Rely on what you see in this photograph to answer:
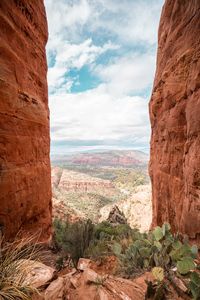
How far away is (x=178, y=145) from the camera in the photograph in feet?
23.8

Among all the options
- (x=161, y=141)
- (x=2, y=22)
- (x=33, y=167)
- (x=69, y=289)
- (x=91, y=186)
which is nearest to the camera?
(x=69, y=289)

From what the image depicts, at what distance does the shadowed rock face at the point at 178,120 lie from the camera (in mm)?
5816

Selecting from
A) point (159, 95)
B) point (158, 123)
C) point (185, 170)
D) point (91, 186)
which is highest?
point (159, 95)

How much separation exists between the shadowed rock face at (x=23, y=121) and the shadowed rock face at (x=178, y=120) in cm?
421

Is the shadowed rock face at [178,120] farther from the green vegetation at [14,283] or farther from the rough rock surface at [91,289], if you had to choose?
the green vegetation at [14,283]

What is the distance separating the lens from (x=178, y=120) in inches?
285

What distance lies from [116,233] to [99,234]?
0.89 meters

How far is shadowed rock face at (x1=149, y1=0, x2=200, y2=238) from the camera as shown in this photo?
582 cm

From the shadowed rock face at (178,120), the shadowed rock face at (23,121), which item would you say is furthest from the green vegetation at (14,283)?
the shadowed rock face at (178,120)

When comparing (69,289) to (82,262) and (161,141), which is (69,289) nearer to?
(82,262)

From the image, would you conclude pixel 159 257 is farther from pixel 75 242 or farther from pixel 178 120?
pixel 178 120

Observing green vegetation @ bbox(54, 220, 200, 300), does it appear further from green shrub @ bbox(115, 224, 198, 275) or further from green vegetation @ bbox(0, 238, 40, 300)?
green vegetation @ bbox(0, 238, 40, 300)

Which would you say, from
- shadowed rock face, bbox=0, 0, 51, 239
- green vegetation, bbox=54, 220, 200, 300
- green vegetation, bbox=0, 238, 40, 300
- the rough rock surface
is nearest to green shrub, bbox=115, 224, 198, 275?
green vegetation, bbox=54, 220, 200, 300

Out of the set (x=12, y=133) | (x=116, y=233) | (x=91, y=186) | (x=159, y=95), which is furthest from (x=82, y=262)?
(x=91, y=186)
